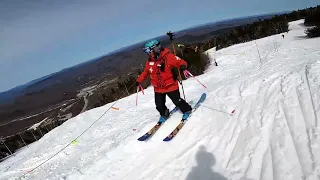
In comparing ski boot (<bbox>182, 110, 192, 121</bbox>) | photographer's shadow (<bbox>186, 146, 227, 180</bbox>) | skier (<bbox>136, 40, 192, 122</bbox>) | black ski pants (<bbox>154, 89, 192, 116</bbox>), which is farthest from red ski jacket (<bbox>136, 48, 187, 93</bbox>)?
photographer's shadow (<bbox>186, 146, 227, 180</bbox>)

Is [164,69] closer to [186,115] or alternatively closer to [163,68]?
[163,68]

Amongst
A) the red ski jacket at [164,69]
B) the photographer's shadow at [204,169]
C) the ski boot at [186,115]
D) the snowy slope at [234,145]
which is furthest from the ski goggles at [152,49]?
the photographer's shadow at [204,169]

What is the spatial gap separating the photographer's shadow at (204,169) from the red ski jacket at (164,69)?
210cm

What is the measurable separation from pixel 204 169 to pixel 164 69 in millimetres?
2841

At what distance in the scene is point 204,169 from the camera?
458 cm

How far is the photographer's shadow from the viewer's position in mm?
4293

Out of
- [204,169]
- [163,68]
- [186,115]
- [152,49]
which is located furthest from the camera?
[186,115]

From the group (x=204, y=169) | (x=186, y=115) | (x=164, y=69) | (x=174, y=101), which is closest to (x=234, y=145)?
(x=204, y=169)

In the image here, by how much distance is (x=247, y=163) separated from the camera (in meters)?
4.24

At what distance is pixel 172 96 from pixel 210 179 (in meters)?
2.92

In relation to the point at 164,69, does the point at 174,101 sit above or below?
below

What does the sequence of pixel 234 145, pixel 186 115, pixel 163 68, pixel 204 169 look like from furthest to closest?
pixel 186 115, pixel 163 68, pixel 234 145, pixel 204 169

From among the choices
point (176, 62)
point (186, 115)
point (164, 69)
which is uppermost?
point (176, 62)

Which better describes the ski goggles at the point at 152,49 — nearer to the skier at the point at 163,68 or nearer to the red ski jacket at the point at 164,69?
the skier at the point at 163,68
